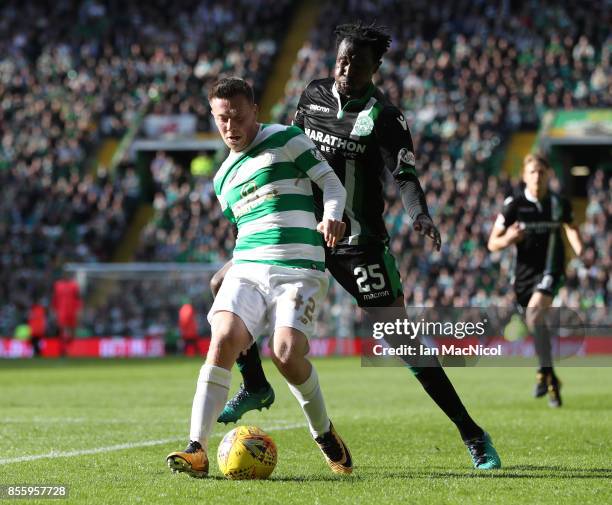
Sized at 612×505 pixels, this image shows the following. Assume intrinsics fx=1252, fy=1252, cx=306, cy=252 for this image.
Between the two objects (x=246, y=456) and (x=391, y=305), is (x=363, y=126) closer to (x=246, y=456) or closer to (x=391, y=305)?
(x=391, y=305)

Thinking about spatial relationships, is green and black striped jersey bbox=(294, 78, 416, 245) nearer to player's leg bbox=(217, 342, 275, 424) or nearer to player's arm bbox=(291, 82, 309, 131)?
player's arm bbox=(291, 82, 309, 131)

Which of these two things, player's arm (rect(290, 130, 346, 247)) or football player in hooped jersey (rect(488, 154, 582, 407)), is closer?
player's arm (rect(290, 130, 346, 247))

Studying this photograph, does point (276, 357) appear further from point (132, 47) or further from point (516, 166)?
point (132, 47)

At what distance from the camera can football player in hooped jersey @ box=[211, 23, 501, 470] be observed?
695 centimetres

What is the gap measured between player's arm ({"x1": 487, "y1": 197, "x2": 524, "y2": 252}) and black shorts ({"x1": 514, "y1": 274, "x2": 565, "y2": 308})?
0.66 meters

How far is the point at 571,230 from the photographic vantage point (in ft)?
38.8


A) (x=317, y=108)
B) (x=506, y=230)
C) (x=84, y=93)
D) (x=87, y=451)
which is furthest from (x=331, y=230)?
(x=84, y=93)

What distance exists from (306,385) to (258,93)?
30149mm

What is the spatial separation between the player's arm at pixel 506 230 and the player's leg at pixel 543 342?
816mm

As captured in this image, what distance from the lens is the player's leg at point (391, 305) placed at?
6853mm

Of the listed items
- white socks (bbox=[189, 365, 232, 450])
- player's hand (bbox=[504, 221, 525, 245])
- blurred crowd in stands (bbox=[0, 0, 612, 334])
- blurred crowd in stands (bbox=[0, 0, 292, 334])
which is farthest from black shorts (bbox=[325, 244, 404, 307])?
blurred crowd in stands (bbox=[0, 0, 292, 334])

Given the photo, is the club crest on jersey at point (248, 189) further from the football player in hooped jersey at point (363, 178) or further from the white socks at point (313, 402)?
the white socks at point (313, 402)

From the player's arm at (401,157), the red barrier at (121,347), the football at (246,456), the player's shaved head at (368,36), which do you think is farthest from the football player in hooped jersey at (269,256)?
the red barrier at (121,347)

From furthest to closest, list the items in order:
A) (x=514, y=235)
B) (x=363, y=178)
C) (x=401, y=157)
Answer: (x=514, y=235) < (x=363, y=178) < (x=401, y=157)
